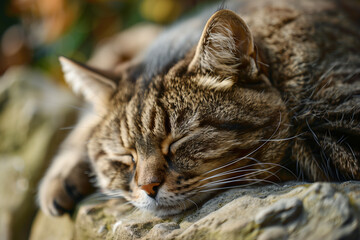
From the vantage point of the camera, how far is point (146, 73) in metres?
1.70

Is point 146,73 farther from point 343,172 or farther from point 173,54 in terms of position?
point 343,172

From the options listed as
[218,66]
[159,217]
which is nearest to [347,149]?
[218,66]

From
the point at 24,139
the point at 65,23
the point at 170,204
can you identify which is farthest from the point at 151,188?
the point at 65,23

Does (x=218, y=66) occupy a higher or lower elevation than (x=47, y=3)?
lower

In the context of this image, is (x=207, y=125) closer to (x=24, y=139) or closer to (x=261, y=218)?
(x=261, y=218)

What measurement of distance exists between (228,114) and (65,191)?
3.50 ft

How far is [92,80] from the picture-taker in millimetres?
1855

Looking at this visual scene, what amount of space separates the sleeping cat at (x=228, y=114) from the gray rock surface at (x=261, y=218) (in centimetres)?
8

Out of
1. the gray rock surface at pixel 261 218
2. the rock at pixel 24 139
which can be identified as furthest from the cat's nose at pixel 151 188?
the rock at pixel 24 139

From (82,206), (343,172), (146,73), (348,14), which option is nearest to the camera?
(343,172)

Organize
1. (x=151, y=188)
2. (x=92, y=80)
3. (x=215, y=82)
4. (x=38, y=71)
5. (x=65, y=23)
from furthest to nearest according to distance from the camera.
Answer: (x=65, y=23)
(x=38, y=71)
(x=92, y=80)
(x=215, y=82)
(x=151, y=188)

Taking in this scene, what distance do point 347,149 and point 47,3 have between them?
3766 mm

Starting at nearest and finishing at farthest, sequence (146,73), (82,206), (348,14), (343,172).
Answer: (343,172) → (146,73) → (82,206) → (348,14)

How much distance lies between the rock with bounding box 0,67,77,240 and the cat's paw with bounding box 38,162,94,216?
1.31 feet
